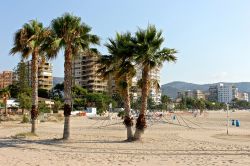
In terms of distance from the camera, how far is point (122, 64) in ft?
69.9

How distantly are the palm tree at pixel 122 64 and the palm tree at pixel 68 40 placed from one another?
1.25 meters

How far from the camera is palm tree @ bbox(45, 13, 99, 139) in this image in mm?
21781

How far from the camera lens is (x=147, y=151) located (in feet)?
56.3

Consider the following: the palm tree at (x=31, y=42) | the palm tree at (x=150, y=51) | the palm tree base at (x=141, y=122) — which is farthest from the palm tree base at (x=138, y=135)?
the palm tree at (x=31, y=42)

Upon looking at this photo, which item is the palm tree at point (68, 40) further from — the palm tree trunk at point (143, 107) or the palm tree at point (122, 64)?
the palm tree trunk at point (143, 107)

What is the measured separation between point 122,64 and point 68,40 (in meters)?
3.34

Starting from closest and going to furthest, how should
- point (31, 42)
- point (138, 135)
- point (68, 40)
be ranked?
point (138, 135) < point (68, 40) < point (31, 42)

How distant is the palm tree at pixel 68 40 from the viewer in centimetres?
2178

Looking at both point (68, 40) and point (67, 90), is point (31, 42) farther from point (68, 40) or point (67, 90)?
point (67, 90)

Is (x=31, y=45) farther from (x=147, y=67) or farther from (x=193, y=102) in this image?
(x=193, y=102)

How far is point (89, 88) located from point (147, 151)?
422 feet

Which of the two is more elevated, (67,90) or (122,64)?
(122,64)

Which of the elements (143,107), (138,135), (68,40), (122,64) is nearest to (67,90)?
(68,40)

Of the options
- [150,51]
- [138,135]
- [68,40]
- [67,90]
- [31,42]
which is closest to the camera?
[150,51]
